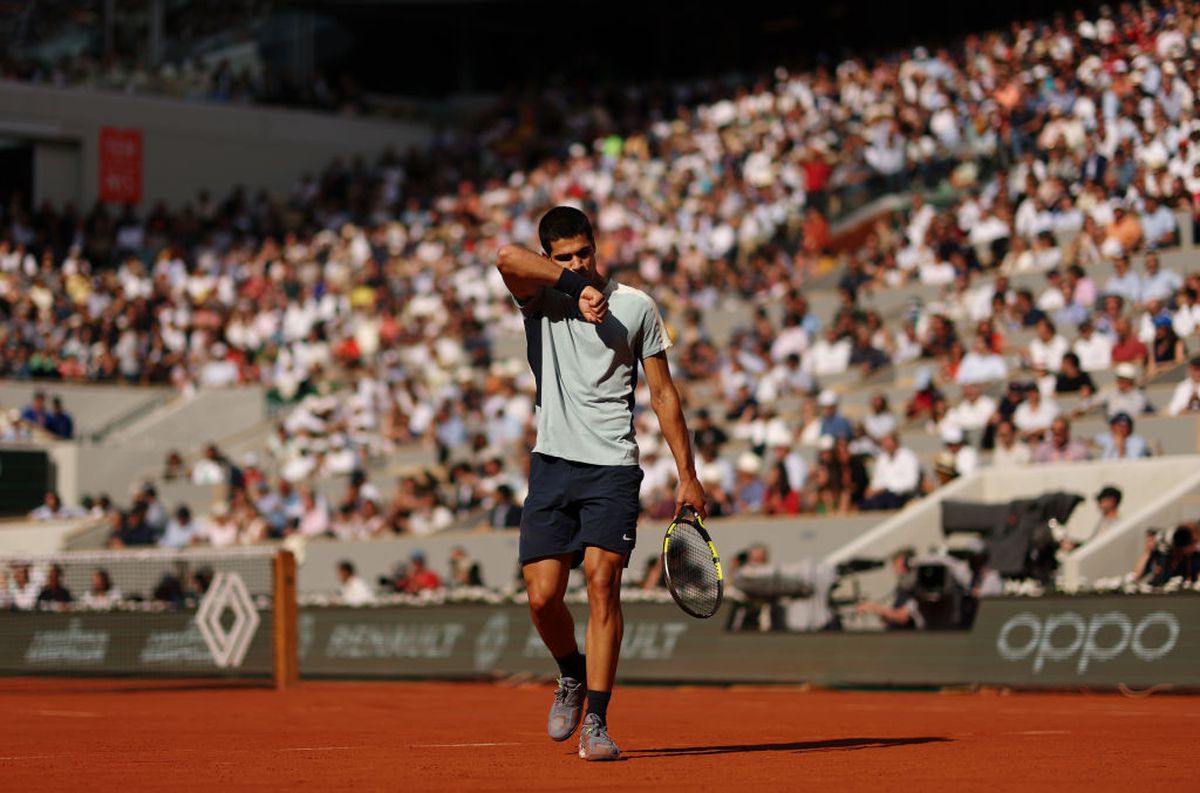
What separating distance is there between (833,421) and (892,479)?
5.93ft

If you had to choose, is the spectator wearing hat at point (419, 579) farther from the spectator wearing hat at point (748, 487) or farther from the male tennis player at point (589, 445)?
the male tennis player at point (589, 445)

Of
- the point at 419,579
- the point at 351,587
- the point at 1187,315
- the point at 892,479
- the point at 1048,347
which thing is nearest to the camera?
the point at 1187,315

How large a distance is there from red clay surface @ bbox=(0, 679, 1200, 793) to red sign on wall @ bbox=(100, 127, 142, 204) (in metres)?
29.4

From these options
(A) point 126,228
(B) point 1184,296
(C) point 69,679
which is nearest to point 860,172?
(B) point 1184,296

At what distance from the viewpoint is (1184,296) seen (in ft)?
67.7

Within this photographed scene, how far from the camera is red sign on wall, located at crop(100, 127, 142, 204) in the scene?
143ft

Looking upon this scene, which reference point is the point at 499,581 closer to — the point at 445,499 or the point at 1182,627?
the point at 445,499

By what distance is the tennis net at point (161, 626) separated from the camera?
18.6 metres

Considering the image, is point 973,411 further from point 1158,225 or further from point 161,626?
point 161,626

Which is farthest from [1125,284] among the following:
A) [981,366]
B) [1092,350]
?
[981,366]

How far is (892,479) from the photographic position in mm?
20734

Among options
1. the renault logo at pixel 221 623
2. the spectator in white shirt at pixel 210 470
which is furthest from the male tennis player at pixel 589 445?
the spectator in white shirt at pixel 210 470

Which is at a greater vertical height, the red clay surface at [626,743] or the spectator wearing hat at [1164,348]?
the spectator wearing hat at [1164,348]

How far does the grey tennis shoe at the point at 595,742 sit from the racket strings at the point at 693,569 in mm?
645
